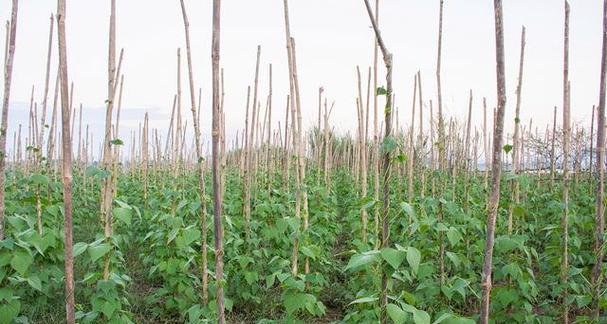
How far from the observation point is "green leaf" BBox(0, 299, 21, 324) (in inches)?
122

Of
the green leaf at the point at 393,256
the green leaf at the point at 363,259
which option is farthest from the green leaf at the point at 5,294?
the green leaf at the point at 393,256

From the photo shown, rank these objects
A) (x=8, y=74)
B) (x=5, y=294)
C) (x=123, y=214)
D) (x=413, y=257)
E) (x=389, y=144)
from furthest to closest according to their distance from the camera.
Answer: (x=8, y=74), (x=5, y=294), (x=123, y=214), (x=389, y=144), (x=413, y=257)

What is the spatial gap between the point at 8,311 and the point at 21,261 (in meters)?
0.38

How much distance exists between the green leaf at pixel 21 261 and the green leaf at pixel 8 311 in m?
0.29

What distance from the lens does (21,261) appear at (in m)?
2.98

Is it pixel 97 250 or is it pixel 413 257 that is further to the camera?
pixel 97 250

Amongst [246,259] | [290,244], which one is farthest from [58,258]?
[290,244]

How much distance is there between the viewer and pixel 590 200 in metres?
7.36

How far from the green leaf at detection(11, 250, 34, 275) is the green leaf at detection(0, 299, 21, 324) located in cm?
29

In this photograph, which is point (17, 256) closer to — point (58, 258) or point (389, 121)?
point (58, 258)

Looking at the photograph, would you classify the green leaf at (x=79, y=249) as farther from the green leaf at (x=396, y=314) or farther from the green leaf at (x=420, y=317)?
the green leaf at (x=420, y=317)

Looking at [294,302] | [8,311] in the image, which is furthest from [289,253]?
[8,311]

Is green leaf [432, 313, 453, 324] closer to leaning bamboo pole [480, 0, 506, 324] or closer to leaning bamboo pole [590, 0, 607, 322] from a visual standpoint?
leaning bamboo pole [480, 0, 506, 324]

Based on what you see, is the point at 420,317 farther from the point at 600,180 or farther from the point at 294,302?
the point at 600,180
